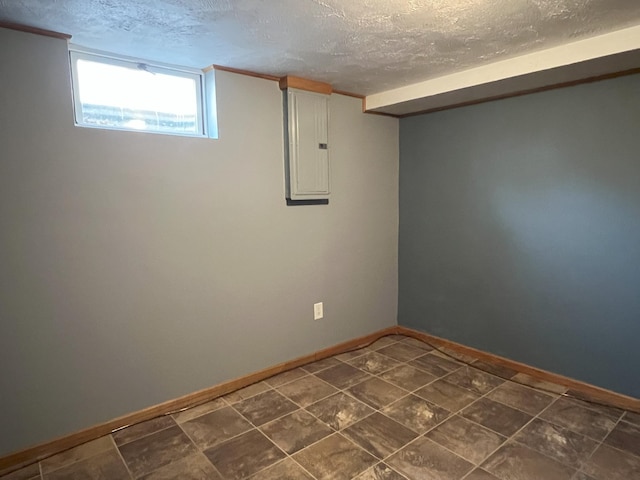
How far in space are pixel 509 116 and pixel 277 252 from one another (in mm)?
1796

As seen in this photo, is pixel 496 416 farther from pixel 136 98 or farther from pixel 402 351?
pixel 136 98

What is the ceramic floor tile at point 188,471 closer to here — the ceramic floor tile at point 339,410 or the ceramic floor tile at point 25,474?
the ceramic floor tile at point 25,474

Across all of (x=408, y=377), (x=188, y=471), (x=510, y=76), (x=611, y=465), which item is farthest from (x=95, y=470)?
(x=510, y=76)

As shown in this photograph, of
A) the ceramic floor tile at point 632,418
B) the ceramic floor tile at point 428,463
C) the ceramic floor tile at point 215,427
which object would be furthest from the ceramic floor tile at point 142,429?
the ceramic floor tile at point 632,418

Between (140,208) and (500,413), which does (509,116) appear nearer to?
(500,413)

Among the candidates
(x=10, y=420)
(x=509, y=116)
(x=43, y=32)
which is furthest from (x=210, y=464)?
(x=509, y=116)

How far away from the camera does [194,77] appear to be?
2406 mm

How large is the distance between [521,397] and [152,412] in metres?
2.16

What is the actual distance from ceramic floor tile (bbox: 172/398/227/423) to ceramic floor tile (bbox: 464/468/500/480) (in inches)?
54.1

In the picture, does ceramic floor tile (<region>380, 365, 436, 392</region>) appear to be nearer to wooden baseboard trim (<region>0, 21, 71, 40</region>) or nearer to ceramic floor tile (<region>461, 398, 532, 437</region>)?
ceramic floor tile (<region>461, 398, 532, 437</region>)

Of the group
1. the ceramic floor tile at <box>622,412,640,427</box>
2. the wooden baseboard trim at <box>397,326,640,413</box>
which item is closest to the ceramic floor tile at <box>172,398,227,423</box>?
the wooden baseboard trim at <box>397,326,640,413</box>

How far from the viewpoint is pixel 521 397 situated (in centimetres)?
240

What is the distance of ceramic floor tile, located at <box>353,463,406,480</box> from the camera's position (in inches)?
68.3

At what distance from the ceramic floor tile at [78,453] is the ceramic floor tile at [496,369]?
7.66ft
